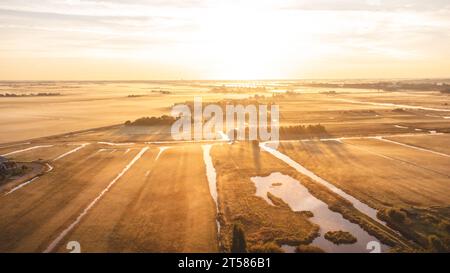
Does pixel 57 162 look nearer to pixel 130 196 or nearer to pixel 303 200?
pixel 130 196

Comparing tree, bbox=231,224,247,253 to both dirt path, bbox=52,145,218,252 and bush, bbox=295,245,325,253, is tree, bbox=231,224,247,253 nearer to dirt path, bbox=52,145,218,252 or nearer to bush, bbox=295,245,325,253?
dirt path, bbox=52,145,218,252

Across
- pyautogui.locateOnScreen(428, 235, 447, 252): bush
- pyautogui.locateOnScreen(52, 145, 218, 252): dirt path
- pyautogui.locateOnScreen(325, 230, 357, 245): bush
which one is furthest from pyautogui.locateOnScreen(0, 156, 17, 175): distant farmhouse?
pyautogui.locateOnScreen(428, 235, 447, 252): bush

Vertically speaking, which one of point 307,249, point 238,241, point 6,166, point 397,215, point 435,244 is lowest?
point 307,249

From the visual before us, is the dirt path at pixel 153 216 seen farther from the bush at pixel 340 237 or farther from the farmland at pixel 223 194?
the bush at pixel 340 237

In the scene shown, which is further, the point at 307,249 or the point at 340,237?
the point at 340,237

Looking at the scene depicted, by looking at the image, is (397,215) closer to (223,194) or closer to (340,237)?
(340,237)

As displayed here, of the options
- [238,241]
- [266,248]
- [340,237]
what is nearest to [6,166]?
[238,241]
